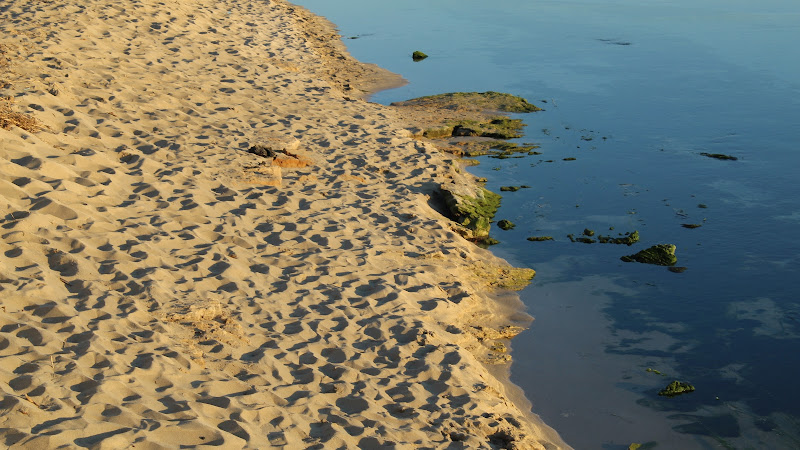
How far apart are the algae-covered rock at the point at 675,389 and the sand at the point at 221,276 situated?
1.43m

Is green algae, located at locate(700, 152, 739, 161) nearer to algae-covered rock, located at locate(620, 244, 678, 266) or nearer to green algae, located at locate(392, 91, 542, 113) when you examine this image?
green algae, located at locate(392, 91, 542, 113)

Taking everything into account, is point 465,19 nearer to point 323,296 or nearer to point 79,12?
point 79,12

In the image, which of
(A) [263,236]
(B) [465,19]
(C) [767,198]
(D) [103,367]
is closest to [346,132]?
(A) [263,236]

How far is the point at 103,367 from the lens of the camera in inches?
208

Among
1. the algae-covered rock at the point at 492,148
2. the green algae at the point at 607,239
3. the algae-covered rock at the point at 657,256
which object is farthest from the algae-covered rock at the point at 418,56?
the algae-covered rock at the point at 657,256

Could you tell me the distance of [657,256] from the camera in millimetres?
9977

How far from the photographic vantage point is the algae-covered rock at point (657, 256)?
9.91 m

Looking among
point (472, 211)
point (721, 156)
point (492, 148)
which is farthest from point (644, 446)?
point (721, 156)

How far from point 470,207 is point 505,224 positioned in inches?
24.0

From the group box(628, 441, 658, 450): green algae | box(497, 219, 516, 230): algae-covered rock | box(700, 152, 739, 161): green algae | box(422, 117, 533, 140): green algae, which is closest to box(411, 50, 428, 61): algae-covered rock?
box(422, 117, 533, 140): green algae

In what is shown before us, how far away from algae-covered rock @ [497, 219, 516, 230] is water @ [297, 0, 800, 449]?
21cm

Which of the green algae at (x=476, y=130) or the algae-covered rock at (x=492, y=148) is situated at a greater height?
the green algae at (x=476, y=130)

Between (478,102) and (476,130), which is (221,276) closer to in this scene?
(476,130)

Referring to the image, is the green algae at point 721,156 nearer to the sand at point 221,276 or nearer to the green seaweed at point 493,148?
the green seaweed at point 493,148
